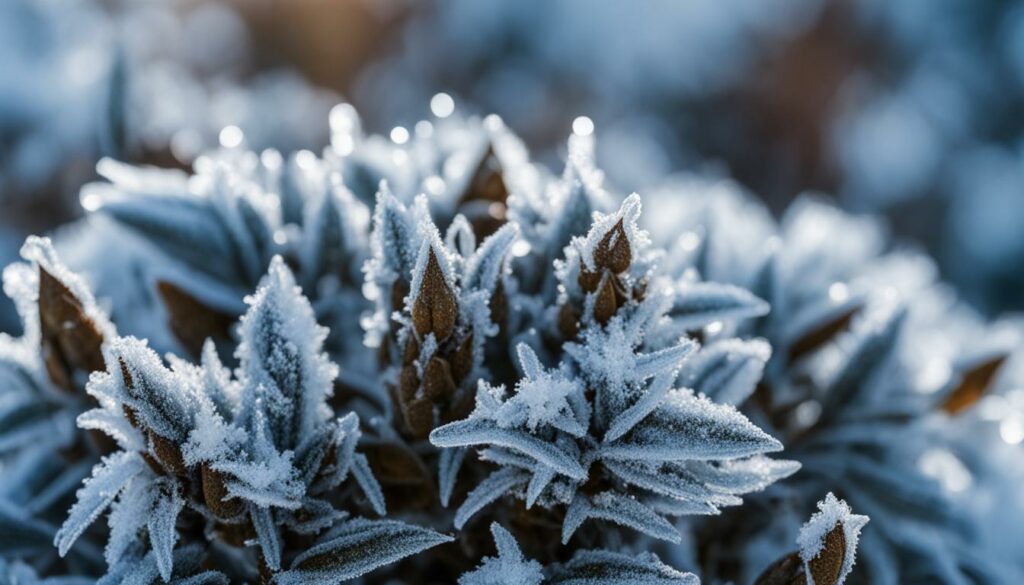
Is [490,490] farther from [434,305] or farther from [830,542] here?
[830,542]

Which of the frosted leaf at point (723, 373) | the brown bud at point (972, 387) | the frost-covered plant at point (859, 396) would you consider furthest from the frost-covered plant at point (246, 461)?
the brown bud at point (972, 387)

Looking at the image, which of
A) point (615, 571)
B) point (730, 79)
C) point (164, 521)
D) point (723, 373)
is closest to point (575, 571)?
point (615, 571)

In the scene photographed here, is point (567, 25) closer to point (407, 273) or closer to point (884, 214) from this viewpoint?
point (884, 214)

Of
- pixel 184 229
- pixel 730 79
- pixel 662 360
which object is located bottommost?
pixel 662 360

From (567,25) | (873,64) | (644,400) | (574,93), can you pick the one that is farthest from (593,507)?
(873,64)

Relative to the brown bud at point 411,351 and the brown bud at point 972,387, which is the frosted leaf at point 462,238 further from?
the brown bud at point 972,387

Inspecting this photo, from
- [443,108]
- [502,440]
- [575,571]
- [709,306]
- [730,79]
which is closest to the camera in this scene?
[502,440]
